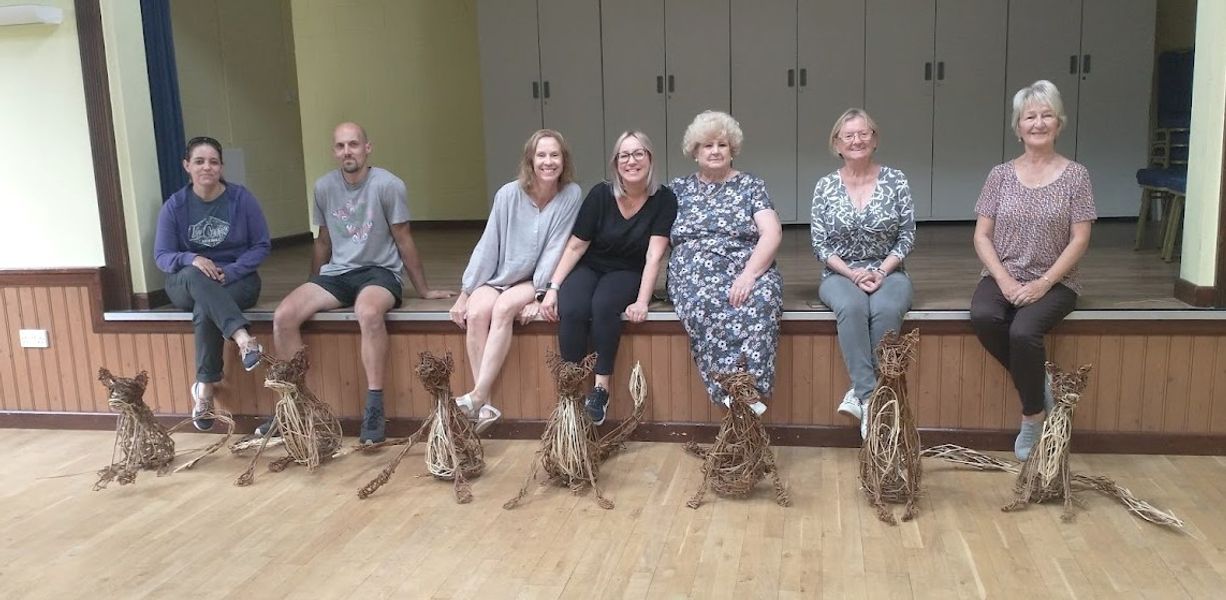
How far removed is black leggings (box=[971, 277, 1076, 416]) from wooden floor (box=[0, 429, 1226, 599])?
32cm

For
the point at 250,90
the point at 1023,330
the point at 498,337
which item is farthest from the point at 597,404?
the point at 250,90

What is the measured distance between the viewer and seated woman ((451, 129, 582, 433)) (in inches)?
139

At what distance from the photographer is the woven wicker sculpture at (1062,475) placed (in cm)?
272

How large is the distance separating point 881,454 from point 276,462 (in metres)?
2.13

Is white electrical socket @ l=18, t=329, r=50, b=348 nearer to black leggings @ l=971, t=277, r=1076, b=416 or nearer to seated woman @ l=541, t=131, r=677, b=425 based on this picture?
seated woman @ l=541, t=131, r=677, b=425

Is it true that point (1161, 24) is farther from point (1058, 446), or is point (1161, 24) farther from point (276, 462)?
point (276, 462)

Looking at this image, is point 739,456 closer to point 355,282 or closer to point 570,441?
point 570,441

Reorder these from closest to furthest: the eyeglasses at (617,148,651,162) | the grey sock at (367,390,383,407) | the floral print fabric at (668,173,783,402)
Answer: the floral print fabric at (668,173,783,402), the eyeglasses at (617,148,651,162), the grey sock at (367,390,383,407)

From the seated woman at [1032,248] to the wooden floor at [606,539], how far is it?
382mm

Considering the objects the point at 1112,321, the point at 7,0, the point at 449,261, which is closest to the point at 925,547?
the point at 1112,321

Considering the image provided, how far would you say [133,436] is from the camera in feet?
10.9

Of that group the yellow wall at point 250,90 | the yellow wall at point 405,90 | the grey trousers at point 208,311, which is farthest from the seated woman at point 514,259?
the yellow wall at point 405,90

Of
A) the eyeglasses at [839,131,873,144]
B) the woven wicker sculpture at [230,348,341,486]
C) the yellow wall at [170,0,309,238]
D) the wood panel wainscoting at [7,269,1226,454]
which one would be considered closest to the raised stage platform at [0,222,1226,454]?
the wood panel wainscoting at [7,269,1226,454]

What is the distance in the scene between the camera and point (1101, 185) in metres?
6.11
